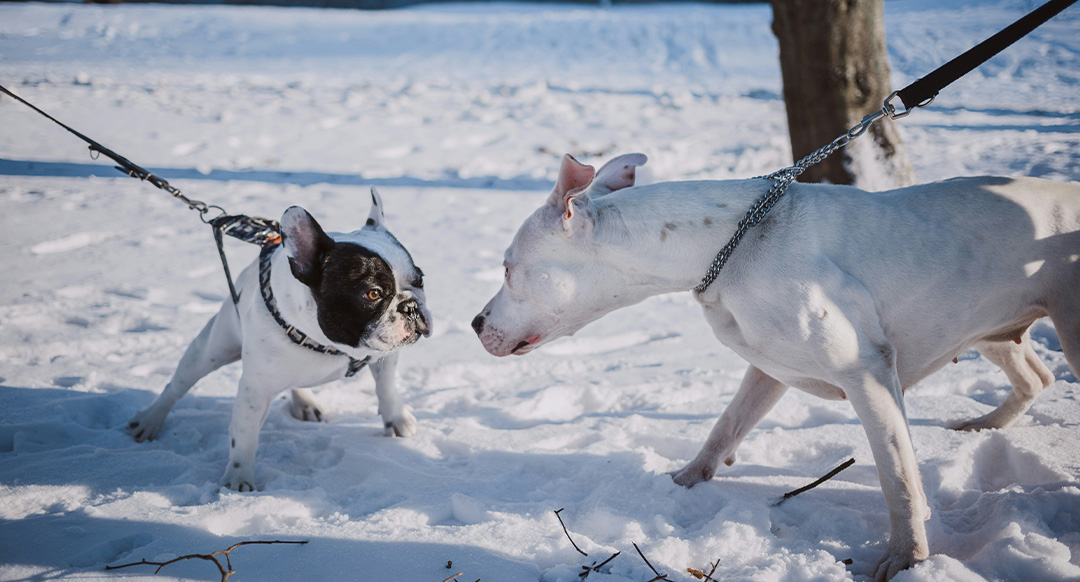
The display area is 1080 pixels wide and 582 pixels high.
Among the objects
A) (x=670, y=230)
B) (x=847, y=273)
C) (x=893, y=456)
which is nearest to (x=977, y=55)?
(x=847, y=273)

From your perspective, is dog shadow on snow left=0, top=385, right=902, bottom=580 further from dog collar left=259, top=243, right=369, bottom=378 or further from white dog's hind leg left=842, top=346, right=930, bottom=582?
dog collar left=259, top=243, right=369, bottom=378

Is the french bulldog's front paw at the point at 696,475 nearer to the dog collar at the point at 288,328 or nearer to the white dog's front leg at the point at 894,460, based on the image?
the white dog's front leg at the point at 894,460

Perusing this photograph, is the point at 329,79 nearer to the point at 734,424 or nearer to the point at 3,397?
the point at 3,397

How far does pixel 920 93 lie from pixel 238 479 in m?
3.05

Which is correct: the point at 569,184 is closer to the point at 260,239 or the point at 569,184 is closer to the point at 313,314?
the point at 313,314

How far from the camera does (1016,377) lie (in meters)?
2.92

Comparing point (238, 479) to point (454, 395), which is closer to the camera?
point (238, 479)

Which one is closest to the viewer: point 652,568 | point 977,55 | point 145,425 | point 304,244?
point 652,568

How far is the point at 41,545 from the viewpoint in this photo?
2264 millimetres

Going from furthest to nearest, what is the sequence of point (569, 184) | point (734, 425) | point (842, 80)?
point (842, 80) → point (734, 425) → point (569, 184)

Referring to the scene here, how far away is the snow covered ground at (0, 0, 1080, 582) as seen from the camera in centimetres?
232

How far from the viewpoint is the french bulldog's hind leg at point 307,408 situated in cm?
352

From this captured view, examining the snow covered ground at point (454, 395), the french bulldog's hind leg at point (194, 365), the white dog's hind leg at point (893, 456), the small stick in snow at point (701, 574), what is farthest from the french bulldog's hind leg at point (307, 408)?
the white dog's hind leg at point (893, 456)

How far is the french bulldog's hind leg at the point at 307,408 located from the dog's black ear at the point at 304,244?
3.37ft
